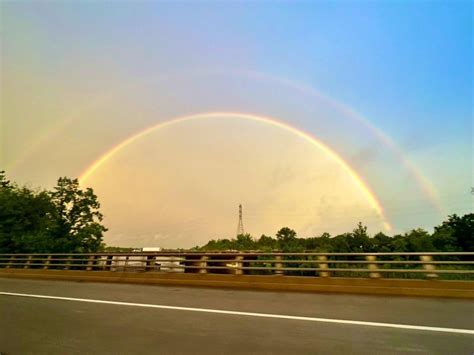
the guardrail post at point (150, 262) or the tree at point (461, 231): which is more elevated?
the tree at point (461, 231)

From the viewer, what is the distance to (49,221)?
151 feet

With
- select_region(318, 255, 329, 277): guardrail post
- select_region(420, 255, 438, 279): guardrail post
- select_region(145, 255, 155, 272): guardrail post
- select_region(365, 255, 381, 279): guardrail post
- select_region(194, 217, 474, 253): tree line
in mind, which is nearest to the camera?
select_region(420, 255, 438, 279): guardrail post

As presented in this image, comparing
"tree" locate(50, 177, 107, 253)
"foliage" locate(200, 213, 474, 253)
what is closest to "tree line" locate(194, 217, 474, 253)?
"foliage" locate(200, 213, 474, 253)

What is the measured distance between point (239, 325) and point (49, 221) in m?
44.7

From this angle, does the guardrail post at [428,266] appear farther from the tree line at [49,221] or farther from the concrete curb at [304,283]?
the tree line at [49,221]

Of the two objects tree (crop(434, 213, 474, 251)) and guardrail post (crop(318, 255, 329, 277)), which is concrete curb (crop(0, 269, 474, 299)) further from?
tree (crop(434, 213, 474, 251))

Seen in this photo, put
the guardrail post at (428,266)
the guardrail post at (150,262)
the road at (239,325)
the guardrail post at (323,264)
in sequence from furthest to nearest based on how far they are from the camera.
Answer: the guardrail post at (150,262) < the guardrail post at (323,264) < the guardrail post at (428,266) < the road at (239,325)

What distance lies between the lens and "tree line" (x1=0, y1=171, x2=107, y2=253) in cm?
4112

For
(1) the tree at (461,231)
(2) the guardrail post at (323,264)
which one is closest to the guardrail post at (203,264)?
(2) the guardrail post at (323,264)

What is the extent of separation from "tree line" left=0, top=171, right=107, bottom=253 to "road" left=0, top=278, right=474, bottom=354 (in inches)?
1320

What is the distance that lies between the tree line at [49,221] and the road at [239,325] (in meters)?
33.5

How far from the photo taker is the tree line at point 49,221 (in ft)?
135

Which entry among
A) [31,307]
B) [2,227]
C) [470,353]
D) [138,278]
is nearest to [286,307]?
[470,353]

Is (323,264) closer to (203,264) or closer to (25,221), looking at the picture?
(203,264)
